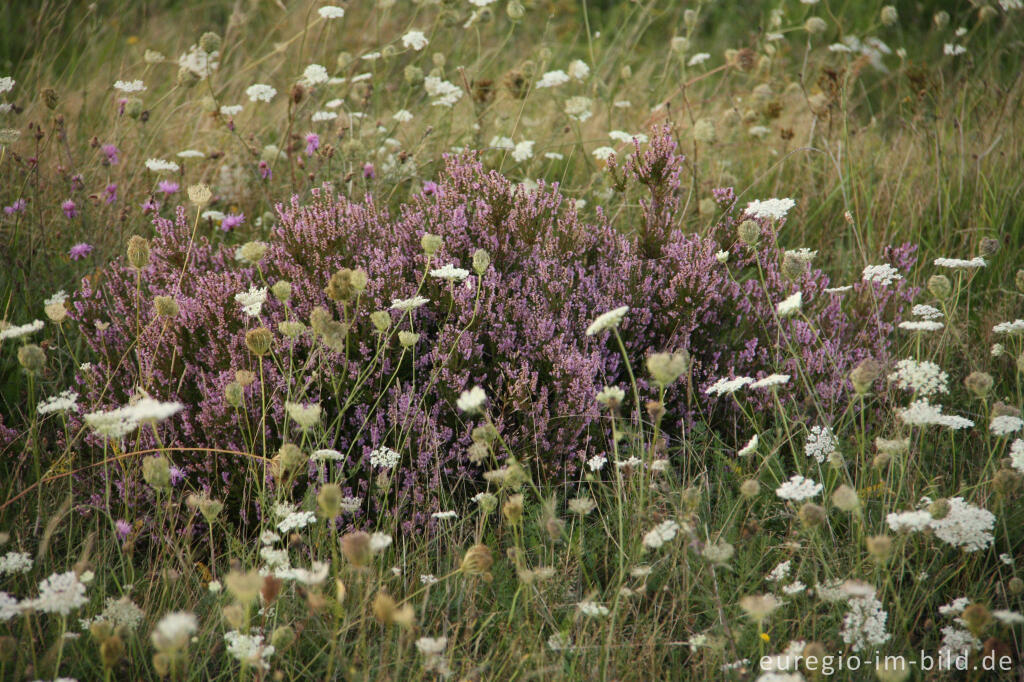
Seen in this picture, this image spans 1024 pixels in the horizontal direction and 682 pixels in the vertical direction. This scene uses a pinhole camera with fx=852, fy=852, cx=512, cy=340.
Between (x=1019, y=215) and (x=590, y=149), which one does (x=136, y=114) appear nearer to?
(x=590, y=149)

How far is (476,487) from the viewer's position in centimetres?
232

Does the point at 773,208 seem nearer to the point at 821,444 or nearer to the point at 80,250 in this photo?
the point at 821,444

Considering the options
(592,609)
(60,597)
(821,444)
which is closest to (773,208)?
(821,444)

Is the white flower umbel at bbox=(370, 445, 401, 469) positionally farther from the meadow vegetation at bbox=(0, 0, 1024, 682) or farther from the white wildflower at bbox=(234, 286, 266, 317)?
the white wildflower at bbox=(234, 286, 266, 317)

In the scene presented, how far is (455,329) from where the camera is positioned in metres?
2.29

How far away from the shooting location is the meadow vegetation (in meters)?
1.66

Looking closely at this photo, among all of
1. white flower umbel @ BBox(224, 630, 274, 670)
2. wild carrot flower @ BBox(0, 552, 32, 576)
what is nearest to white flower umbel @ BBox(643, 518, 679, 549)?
white flower umbel @ BBox(224, 630, 274, 670)

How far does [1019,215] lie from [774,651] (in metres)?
2.51

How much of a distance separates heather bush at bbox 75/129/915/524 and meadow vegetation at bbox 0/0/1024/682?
0.05 ft

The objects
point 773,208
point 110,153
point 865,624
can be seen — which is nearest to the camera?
point 865,624

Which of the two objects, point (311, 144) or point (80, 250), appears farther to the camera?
point (311, 144)

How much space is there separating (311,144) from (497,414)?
5.82 feet

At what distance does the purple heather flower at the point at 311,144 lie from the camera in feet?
11.6

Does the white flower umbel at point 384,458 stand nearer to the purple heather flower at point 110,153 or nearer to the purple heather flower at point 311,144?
the purple heather flower at point 311,144
